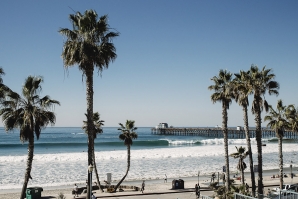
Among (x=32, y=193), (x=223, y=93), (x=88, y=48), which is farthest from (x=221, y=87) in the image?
(x=32, y=193)

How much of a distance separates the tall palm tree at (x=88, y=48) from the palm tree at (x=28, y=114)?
94.9 inches

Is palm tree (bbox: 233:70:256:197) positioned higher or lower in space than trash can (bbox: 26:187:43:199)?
higher

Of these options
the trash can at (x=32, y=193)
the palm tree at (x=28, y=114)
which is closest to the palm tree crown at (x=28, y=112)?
the palm tree at (x=28, y=114)

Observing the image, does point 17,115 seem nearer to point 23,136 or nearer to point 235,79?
point 23,136

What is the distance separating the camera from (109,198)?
79.3 ft

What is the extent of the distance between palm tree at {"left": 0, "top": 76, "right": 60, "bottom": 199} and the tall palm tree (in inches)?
94.9

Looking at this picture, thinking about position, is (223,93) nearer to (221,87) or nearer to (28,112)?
(221,87)

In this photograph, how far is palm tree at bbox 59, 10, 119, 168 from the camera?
16.3 m

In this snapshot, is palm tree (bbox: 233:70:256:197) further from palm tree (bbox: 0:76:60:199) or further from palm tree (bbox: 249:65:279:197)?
palm tree (bbox: 0:76:60:199)

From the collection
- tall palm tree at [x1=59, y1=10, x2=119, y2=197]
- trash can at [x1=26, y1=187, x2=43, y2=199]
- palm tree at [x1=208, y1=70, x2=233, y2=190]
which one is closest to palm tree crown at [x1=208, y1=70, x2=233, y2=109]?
palm tree at [x1=208, y1=70, x2=233, y2=190]

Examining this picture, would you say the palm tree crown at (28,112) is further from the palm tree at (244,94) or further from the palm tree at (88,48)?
the palm tree at (244,94)

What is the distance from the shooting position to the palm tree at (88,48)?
640 inches

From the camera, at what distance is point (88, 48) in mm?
16312

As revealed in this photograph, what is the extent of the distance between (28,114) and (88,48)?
5.03 meters
